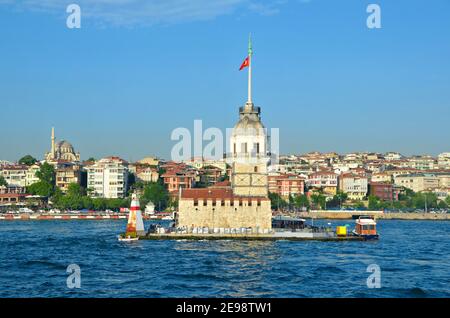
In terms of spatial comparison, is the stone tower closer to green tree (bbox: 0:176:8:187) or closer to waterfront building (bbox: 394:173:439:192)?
green tree (bbox: 0:176:8:187)

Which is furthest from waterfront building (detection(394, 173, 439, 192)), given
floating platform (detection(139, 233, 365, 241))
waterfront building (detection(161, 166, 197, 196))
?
floating platform (detection(139, 233, 365, 241))

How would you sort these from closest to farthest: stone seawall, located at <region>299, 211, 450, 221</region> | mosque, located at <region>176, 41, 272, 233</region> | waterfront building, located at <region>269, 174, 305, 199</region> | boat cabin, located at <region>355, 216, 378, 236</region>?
1. mosque, located at <region>176, 41, 272, 233</region>
2. boat cabin, located at <region>355, 216, 378, 236</region>
3. stone seawall, located at <region>299, 211, 450, 221</region>
4. waterfront building, located at <region>269, 174, 305, 199</region>

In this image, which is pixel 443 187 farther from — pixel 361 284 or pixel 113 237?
pixel 361 284

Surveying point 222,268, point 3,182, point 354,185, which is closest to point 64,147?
point 3,182

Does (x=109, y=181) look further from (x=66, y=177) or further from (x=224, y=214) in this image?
(x=224, y=214)
